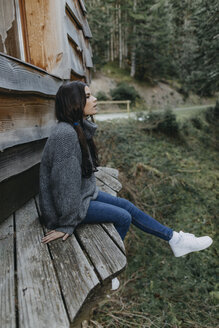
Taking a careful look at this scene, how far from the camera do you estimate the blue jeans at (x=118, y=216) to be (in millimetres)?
1681

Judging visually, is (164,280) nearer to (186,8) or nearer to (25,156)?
(25,156)

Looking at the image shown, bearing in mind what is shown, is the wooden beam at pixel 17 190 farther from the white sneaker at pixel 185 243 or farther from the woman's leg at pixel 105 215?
the white sneaker at pixel 185 243

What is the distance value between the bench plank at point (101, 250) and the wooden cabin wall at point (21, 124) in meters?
0.62

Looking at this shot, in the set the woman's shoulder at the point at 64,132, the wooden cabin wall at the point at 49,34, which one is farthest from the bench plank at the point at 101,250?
the wooden cabin wall at the point at 49,34

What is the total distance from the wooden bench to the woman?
10cm

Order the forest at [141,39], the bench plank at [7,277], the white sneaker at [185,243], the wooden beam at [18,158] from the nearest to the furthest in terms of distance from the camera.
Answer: the bench plank at [7,277]
the wooden beam at [18,158]
the white sneaker at [185,243]
the forest at [141,39]

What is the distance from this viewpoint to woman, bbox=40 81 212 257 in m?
1.49

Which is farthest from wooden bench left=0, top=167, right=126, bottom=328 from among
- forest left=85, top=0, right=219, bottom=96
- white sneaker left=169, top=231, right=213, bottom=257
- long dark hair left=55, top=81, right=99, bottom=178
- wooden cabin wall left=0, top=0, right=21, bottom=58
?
forest left=85, top=0, right=219, bottom=96

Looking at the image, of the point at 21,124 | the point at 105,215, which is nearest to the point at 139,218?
the point at 105,215

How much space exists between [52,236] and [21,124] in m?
0.83

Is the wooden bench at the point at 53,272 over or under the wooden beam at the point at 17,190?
under

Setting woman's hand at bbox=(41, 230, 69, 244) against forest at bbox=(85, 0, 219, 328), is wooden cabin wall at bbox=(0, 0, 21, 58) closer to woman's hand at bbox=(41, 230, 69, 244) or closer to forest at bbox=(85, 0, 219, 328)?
woman's hand at bbox=(41, 230, 69, 244)

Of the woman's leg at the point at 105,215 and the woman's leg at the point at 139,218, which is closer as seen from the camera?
the woman's leg at the point at 105,215

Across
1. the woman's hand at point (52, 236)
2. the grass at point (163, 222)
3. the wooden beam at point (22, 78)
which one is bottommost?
the grass at point (163, 222)
